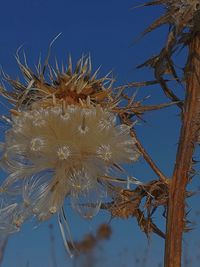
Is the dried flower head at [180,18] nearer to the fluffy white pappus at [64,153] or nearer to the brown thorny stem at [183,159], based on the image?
the brown thorny stem at [183,159]

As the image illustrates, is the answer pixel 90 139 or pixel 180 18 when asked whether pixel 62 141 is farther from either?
pixel 180 18

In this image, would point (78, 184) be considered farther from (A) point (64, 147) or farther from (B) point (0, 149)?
(B) point (0, 149)

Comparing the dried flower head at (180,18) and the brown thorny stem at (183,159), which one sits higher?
the dried flower head at (180,18)

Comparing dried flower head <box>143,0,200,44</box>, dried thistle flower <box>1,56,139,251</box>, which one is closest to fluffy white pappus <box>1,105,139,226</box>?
dried thistle flower <box>1,56,139,251</box>

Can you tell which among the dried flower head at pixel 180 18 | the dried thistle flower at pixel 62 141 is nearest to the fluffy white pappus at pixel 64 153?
the dried thistle flower at pixel 62 141

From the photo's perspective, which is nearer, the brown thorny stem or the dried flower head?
the brown thorny stem

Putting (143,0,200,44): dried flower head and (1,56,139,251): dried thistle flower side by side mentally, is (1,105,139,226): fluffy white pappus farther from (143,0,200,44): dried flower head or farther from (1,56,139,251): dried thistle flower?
(143,0,200,44): dried flower head

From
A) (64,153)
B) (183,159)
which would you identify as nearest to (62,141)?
(64,153)
